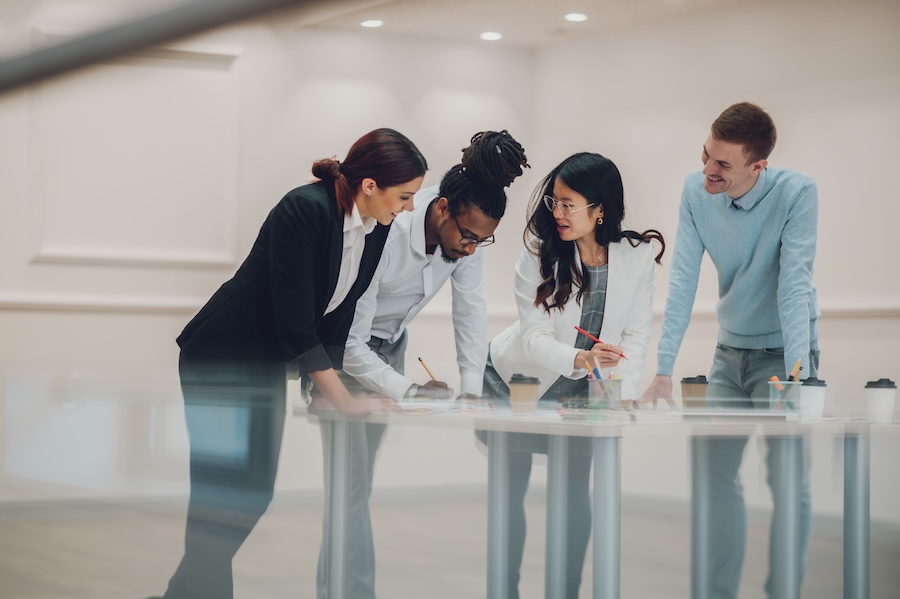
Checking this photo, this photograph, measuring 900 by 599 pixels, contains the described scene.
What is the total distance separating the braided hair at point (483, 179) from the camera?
128cm

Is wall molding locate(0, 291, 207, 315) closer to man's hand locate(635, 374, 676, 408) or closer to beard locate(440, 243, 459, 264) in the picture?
beard locate(440, 243, 459, 264)

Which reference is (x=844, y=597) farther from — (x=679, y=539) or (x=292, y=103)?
(x=292, y=103)

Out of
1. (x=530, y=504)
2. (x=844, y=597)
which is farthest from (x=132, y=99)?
(x=844, y=597)

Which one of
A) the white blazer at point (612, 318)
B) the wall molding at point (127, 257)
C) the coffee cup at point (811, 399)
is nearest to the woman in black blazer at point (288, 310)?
the white blazer at point (612, 318)

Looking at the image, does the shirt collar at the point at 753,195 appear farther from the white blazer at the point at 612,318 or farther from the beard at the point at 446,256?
the beard at the point at 446,256

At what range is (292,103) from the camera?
3.14 meters

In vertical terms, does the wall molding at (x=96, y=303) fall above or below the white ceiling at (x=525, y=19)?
below

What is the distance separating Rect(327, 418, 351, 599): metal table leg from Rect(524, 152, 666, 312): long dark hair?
0.33 metres

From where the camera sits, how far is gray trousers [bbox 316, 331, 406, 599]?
1231 mm

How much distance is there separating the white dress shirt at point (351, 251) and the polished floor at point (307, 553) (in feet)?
0.93

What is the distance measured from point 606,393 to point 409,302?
39 cm

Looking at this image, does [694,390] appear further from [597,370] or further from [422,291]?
[422,291]

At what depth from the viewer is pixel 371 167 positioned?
1.15 metres

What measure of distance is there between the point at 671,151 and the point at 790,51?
1.38 ft
